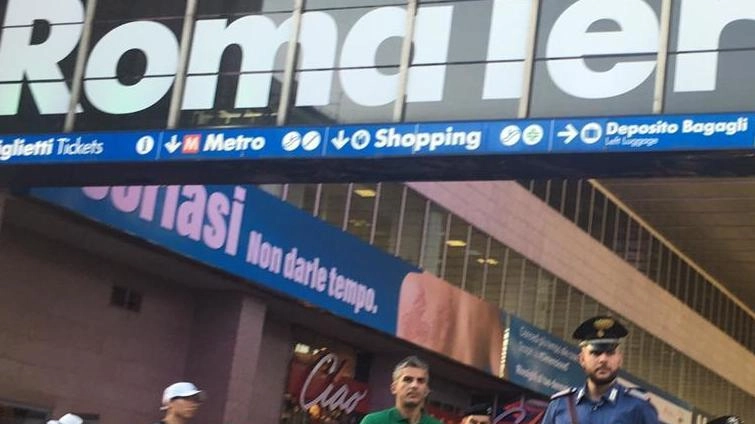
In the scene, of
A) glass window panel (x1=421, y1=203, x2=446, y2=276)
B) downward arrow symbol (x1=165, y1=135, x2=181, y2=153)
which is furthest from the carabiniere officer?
glass window panel (x1=421, y1=203, x2=446, y2=276)

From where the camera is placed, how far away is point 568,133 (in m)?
11.9

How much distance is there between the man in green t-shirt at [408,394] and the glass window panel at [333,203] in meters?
14.0

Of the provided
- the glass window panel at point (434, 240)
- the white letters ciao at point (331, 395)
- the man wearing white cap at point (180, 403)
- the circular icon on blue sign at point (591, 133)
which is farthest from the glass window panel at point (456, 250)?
the man wearing white cap at point (180, 403)

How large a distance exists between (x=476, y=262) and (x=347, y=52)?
1273 cm

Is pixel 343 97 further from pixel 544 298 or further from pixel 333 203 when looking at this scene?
pixel 544 298

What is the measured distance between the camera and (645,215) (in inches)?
1457

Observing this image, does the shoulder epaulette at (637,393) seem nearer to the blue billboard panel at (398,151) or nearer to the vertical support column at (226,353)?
the blue billboard panel at (398,151)

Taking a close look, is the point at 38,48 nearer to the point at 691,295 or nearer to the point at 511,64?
the point at 511,64

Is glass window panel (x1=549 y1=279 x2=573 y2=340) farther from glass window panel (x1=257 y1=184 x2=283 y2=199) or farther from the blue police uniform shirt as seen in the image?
the blue police uniform shirt

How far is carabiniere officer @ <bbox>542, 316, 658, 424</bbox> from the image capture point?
5461 mm

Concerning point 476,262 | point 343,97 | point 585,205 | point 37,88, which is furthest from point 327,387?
point 585,205

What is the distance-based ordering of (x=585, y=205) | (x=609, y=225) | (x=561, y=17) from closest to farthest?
1. (x=561, y=17)
2. (x=585, y=205)
3. (x=609, y=225)

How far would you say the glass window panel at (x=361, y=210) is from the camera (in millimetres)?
21234

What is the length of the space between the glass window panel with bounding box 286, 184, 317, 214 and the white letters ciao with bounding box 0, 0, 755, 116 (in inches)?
211
